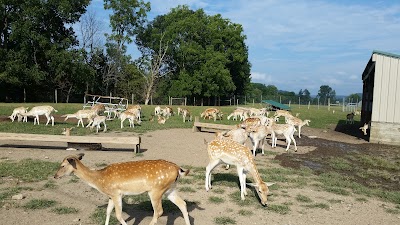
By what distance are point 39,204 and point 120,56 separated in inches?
1784

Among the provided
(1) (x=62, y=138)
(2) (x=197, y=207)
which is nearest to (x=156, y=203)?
(2) (x=197, y=207)

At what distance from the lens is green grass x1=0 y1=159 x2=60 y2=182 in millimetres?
9477

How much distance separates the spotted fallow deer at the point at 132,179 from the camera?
20.0 ft

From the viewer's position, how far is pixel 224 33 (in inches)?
2320

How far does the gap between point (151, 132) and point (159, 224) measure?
42.3ft

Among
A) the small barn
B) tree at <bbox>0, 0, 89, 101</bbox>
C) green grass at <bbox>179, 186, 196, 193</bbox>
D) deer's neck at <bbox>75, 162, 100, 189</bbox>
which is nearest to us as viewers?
deer's neck at <bbox>75, 162, 100, 189</bbox>

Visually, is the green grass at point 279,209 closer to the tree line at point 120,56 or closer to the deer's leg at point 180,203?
the deer's leg at point 180,203

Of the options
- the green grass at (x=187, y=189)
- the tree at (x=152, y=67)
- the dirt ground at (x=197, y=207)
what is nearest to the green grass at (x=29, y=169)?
the dirt ground at (x=197, y=207)

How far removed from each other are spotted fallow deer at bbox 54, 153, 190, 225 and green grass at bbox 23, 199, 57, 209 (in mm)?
1589

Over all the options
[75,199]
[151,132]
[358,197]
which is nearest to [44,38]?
[151,132]

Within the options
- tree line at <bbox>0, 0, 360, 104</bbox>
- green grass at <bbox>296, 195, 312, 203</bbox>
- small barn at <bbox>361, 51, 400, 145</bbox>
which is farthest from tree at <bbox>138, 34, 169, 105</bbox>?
green grass at <bbox>296, 195, 312, 203</bbox>

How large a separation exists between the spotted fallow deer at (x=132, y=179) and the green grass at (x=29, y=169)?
3.68 metres

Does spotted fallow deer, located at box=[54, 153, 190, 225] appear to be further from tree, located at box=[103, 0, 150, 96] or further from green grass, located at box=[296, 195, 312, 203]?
tree, located at box=[103, 0, 150, 96]

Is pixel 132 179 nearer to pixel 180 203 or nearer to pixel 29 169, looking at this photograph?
pixel 180 203
